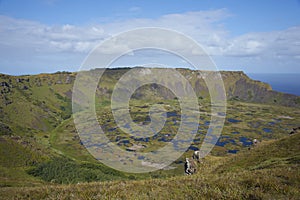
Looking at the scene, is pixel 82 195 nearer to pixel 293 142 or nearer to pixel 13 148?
pixel 293 142

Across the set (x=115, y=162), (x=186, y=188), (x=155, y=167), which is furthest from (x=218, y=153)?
(x=186, y=188)

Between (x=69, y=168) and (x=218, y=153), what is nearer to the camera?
(x=69, y=168)

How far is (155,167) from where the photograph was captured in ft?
541

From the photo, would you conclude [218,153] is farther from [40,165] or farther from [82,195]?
[82,195]

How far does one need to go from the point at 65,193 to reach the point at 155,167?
162 metres

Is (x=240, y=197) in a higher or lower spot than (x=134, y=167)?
higher

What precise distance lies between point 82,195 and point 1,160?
540 feet

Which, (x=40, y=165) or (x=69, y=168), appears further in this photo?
(x=40, y=165)

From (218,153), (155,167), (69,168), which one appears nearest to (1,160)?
(69,168)

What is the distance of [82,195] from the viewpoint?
823cm

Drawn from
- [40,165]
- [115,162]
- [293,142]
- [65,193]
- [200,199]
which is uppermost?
[200,199]

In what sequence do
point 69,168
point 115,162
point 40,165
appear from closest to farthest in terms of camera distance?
1. point 69,168
2. point 40,165
3. point 115,162

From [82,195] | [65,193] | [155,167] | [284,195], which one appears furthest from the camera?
[155,167]

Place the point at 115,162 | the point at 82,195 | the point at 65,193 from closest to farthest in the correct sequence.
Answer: the point at 82,195, the point at 65,193, the point at 115,162
